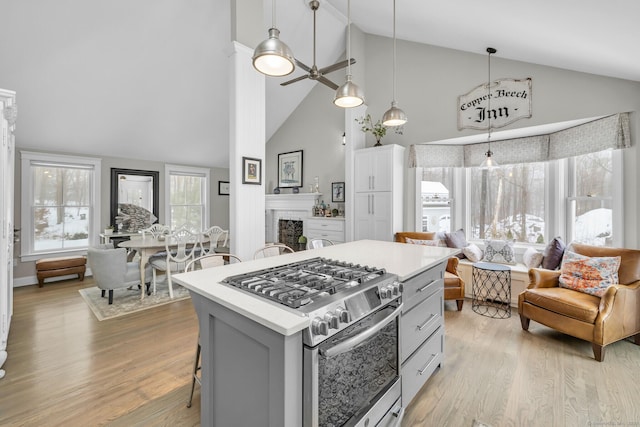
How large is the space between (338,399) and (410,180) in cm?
396

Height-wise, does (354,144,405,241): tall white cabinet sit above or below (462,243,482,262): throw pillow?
above

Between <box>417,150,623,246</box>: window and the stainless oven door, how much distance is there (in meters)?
3.34

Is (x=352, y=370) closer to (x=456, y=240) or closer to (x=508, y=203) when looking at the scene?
(x=456, y=240)

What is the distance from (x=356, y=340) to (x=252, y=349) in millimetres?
433

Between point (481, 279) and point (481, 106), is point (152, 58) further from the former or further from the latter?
point (481, 279)

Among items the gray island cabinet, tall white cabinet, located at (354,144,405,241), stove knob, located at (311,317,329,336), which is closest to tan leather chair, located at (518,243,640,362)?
the gray island cabinet

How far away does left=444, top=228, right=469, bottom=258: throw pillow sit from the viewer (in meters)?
4.19

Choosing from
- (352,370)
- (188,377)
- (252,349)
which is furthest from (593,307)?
(188,377)

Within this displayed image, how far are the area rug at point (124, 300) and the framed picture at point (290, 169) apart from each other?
3.25 metres

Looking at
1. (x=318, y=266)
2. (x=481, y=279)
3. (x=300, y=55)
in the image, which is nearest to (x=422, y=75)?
(x=300, y=55)

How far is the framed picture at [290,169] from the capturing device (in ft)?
21.2

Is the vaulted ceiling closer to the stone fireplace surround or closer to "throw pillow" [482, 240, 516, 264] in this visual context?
the stone fireplace surround

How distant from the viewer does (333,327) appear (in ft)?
3.71

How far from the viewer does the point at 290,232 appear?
21.3 ft
